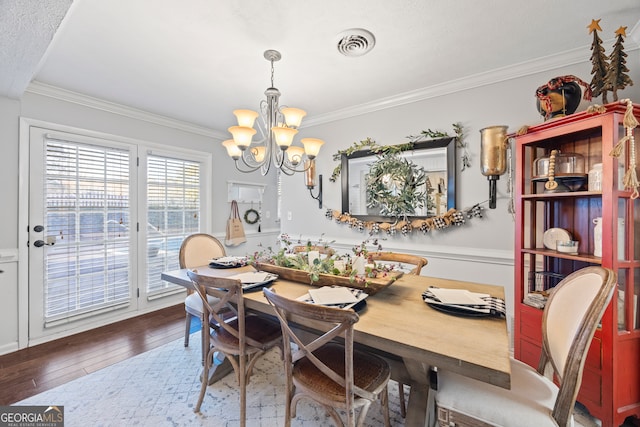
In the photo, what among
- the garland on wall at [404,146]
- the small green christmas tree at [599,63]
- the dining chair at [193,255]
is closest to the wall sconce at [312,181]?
the garland on wall at [404,146]

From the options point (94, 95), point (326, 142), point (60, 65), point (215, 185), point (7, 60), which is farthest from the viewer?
point (215, 185)

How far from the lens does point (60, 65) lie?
2234 mm

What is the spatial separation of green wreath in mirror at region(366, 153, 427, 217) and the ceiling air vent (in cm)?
116

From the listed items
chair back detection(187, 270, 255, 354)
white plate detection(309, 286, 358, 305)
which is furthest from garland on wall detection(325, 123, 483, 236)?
chair back detection(187, 270, 255, 354)

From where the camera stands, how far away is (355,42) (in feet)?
6.28

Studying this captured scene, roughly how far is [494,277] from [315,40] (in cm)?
239

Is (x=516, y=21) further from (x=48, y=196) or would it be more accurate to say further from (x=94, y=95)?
(x=48, y=196)

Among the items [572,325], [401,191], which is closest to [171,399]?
[572,325]

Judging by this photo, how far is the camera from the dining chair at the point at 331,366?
1.07 metres

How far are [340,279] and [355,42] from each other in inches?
63.6

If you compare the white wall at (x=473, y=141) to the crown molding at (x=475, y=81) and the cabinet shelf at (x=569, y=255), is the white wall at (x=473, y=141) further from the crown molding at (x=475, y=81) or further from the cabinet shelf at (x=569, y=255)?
the cabinet shelf at (x=569, y=255)

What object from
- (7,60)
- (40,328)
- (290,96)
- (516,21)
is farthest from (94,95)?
(516,21)

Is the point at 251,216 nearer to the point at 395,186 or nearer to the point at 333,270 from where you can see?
the point at 395,186

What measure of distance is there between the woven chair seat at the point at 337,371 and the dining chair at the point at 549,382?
273 millimetres
